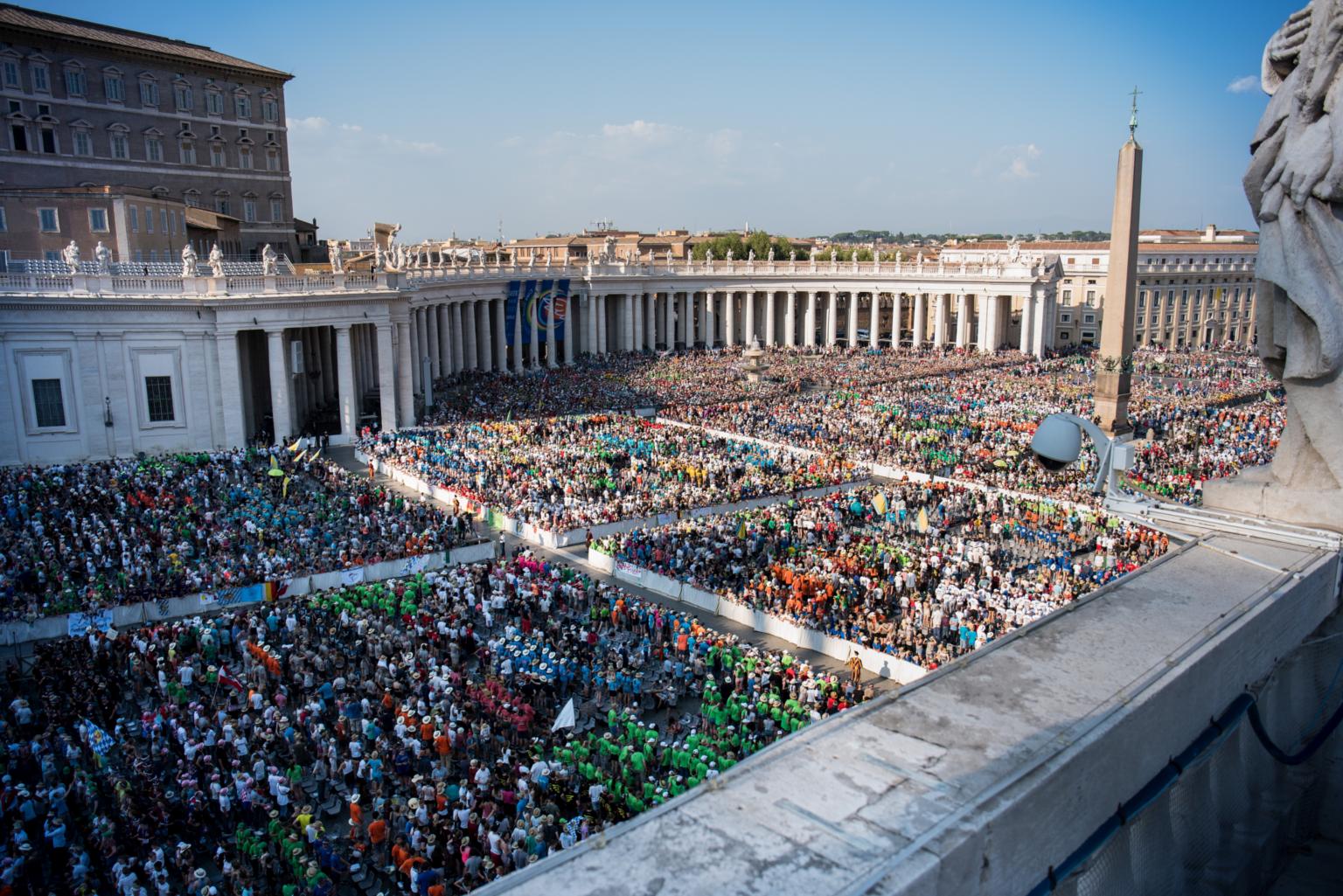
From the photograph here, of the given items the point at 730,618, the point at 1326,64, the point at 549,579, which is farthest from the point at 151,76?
the point at 1326,64

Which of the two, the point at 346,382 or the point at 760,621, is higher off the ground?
the point at 346,382

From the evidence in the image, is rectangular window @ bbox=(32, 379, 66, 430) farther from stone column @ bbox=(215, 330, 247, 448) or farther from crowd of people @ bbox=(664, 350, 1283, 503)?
crowd of people @ bbox=(664, 350, 1283, 503)

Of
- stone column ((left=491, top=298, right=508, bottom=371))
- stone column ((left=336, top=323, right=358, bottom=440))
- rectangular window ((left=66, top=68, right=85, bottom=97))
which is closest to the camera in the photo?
stone column ((left=336, top=323, right=358, bottom=440))

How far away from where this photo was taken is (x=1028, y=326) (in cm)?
7956

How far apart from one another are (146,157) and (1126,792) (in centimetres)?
6395

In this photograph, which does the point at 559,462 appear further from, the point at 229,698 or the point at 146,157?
the point at 146,157

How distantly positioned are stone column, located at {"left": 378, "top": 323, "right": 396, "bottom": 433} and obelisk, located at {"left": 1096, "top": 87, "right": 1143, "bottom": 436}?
107ft

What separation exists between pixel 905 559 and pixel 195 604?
18341 millimetres

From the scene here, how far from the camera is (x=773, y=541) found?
2920 centimetres

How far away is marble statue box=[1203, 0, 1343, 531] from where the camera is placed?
8289 millimetres

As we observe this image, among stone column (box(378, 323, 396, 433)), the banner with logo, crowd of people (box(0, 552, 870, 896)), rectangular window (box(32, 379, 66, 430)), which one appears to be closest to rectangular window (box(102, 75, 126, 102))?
stone column (box(378, 323, 396, 433))

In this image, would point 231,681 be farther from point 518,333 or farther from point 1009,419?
point 518,333

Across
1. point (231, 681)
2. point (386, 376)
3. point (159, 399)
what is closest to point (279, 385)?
point (159, 399)

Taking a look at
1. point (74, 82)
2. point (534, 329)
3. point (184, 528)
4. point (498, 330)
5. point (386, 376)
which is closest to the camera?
point (184, 528)
